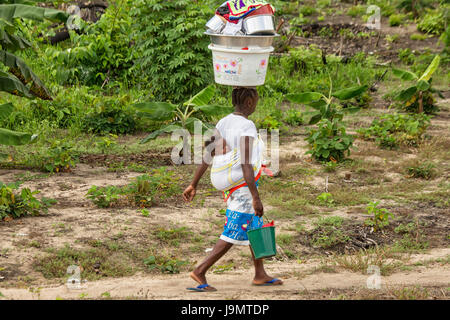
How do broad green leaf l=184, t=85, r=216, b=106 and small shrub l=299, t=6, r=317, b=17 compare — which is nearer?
broad green leaf l=184, t=85, r=216, b=106

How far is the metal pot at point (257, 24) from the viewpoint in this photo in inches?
166

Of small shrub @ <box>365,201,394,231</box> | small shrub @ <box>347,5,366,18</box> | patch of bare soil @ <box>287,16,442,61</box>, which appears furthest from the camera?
small shrub @ <box>347,5,366,18</box>

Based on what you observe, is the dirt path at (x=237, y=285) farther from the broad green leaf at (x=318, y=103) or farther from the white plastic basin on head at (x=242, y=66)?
the broad green leaf at (x=318, y=103)

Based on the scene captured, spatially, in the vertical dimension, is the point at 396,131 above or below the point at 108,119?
below

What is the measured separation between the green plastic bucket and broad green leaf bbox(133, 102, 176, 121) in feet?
11.9

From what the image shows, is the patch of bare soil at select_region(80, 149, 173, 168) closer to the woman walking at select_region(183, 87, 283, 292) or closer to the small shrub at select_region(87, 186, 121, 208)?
the small shrub at select_region(87, 186, 121, 208)

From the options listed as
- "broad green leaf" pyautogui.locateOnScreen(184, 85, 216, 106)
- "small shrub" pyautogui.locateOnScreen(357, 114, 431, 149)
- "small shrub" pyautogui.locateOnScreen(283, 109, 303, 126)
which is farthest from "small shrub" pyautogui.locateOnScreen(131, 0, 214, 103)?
"small shrub" pyautogui.locateOnScreen(357, 114, 431, 149)

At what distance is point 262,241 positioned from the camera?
3.99 m

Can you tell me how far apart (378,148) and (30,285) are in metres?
5.73

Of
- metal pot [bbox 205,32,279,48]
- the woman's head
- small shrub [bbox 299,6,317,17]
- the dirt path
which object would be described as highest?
small shrub [bbox 299,6,317,17]

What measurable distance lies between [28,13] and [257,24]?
99.9 inches

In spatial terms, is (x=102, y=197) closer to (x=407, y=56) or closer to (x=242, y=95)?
(x=242, y=95)

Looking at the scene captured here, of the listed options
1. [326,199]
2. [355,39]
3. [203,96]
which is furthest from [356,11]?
[326,199]

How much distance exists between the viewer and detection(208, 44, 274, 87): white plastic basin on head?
4.23 m
